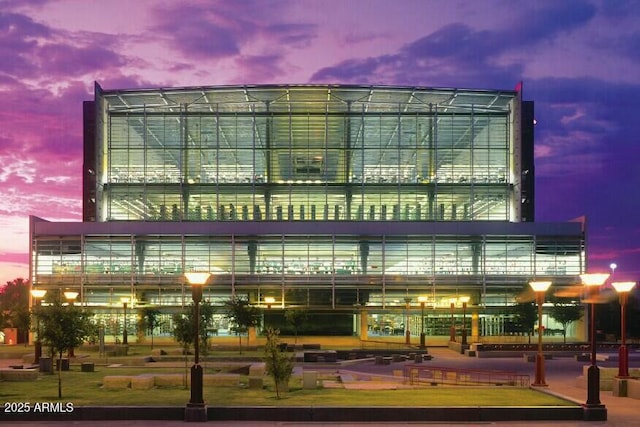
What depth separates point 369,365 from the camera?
48531mm

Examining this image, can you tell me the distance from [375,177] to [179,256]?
1988cm

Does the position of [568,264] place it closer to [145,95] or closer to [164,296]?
[164,296]

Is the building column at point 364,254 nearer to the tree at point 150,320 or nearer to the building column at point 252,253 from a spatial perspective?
the building column at point 252,253

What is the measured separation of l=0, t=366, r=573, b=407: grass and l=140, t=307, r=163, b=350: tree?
37553 mm

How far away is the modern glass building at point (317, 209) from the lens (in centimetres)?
7656

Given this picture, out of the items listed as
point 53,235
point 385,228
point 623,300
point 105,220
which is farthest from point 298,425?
point 105,220

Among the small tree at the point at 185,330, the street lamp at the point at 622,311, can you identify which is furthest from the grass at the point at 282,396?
the small tree at the point at 185,330

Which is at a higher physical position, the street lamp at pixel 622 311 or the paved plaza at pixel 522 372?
the street lamp at pixel 622 311

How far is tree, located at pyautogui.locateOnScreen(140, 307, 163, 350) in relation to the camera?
235ft

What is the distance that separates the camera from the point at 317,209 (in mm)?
82250

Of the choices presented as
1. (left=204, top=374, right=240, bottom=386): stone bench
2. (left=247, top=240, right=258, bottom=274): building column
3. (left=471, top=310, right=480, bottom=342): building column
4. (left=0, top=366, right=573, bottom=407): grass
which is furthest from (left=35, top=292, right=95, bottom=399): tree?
(left=471, top=310, right=480, bottom=342): building column

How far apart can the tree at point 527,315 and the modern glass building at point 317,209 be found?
6381mm

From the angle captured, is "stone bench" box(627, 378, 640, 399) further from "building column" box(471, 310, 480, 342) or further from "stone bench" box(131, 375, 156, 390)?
"building column" box(471, 310, 480, 342)

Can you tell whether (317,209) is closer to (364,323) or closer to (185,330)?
(364,323)
